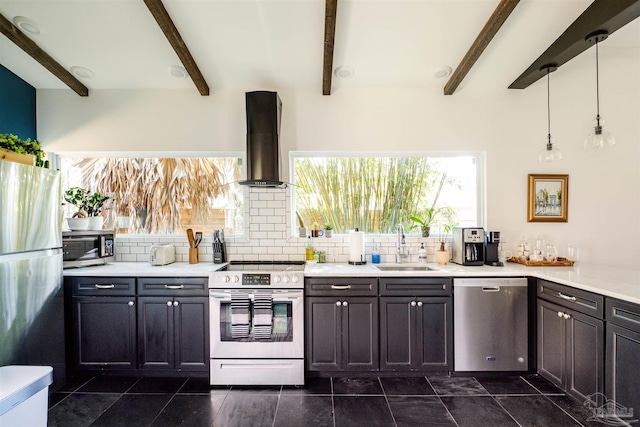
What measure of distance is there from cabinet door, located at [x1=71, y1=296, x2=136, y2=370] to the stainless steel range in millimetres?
802

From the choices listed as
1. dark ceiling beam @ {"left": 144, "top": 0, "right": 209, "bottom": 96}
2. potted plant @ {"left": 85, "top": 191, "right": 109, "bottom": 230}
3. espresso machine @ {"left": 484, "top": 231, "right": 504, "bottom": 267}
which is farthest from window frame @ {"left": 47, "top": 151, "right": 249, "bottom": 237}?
espresso machine @ {"left": 484, "top": 231, "right": 504, "bottom": 267}

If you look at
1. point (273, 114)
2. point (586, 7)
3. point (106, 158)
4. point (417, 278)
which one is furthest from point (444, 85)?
point (106, 158)

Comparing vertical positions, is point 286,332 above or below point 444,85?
below

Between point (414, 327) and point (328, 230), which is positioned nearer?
point (414, 327)

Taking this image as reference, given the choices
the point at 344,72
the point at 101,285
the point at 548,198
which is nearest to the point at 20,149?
the point at 101,285

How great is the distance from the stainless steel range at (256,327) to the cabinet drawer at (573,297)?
6.79ft

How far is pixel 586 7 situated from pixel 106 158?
16.0 ft

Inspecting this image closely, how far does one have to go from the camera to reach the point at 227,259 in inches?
133

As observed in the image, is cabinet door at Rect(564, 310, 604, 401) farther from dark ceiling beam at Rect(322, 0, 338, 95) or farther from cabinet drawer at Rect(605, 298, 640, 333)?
dark ceiling beam at Rect(322, 0, 338, 95)

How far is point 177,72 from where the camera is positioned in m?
3.11

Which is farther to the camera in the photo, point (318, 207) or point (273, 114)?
point (318, 207)

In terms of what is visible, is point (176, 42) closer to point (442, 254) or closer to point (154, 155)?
point (154, 155)

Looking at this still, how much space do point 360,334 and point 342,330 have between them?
164 mm

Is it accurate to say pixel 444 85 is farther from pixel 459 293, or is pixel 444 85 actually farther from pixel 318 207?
pixel 459 293
